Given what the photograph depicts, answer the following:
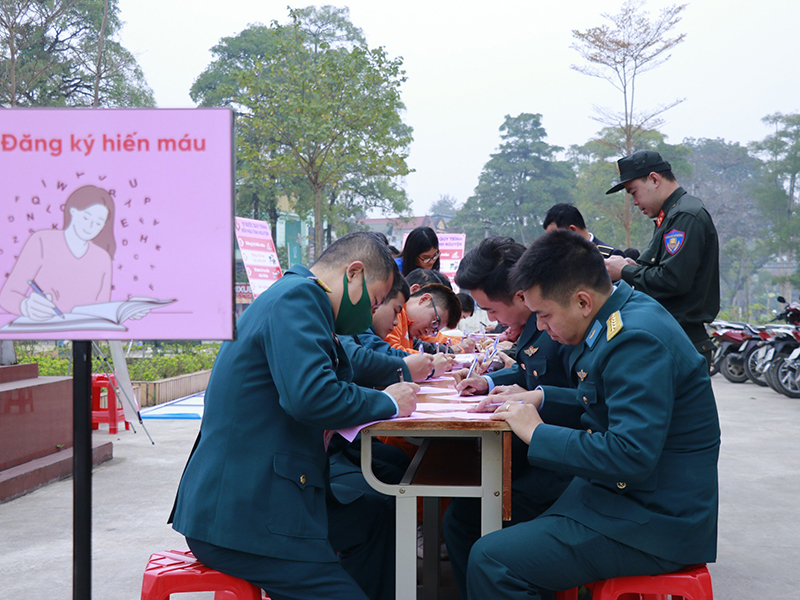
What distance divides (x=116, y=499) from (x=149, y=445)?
148cm

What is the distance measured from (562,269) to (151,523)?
281 cm

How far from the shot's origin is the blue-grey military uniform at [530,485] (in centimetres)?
226

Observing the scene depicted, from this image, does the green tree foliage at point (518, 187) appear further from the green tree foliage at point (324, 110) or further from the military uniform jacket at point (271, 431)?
the military uniform jacket at point (271, 431)

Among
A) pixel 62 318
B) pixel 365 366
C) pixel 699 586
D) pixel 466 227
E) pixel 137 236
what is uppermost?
pixel 466 227

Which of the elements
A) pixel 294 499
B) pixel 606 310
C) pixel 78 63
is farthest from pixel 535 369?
pixel 78 63

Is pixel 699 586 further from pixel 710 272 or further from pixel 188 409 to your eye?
pixel 188 409

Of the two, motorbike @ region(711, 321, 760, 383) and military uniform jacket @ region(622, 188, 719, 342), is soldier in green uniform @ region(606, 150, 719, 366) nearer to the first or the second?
military uniform jacket @ region(622, 188, 719, 342)

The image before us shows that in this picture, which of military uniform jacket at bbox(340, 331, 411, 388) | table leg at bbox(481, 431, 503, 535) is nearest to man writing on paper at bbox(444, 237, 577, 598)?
military uniform jacket at bbox(340, 331, 411, 388)

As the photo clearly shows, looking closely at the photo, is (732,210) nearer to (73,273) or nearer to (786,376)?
(786,376)

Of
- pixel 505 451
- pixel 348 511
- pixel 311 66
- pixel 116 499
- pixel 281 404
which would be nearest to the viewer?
pixel 281 404

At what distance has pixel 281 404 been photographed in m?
1.56

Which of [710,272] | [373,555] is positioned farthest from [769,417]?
[373,555]

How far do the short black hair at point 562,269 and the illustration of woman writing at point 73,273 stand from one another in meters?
0.85

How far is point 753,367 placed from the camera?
31.4ft
